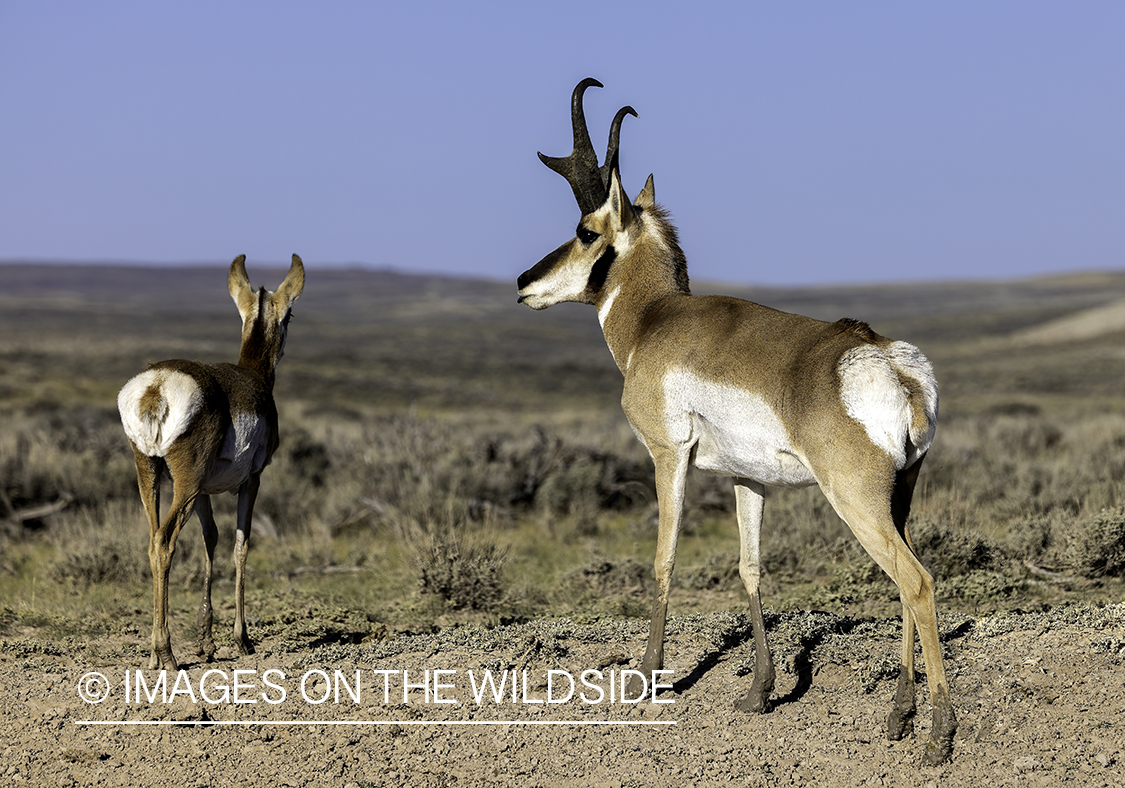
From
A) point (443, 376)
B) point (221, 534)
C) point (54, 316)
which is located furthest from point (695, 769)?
point (54, 316)

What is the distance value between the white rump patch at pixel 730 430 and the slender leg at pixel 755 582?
17.7 inches

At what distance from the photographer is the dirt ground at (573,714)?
559cm

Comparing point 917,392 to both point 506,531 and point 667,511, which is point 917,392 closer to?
point 667,511

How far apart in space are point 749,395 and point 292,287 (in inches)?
161

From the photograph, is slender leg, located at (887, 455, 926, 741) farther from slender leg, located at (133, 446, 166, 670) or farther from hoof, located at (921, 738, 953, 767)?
slender leg, located at (133, 446, 166, 670)

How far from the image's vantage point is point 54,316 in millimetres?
124062

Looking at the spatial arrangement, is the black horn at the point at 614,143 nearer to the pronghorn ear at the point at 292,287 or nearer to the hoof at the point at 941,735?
the pronghorn ear at the point at 292,287

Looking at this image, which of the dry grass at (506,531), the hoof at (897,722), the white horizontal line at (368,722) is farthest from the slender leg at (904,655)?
the dry grass at (506,531)

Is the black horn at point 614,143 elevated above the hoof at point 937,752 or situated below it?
above

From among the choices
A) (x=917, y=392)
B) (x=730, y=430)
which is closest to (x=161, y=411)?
(x=730, y=430)

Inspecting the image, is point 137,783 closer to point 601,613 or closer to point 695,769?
point 695,769

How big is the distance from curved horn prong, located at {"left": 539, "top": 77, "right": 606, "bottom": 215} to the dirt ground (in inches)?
113

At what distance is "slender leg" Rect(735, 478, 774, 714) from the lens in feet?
20.5

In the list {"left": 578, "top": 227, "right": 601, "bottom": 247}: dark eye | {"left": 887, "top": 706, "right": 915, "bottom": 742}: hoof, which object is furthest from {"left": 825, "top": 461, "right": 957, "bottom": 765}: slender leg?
{"left": 578, "top": 227, "right": 601, "bottom": 247}: dark eye
